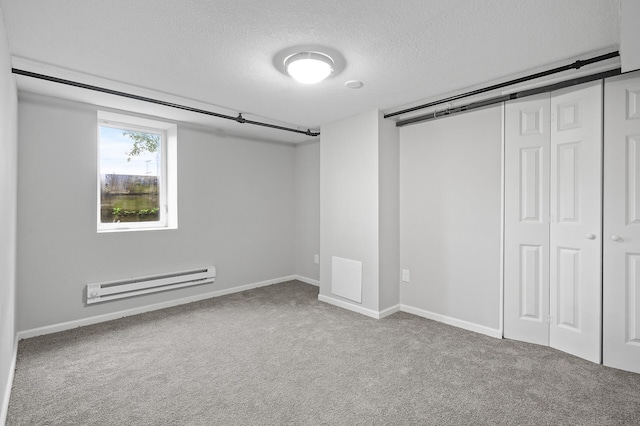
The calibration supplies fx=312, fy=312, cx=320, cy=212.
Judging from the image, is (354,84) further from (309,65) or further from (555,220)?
(555,220)

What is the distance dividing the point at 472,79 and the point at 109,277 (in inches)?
165

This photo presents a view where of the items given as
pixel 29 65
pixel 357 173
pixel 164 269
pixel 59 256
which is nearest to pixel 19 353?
pixel 59 256

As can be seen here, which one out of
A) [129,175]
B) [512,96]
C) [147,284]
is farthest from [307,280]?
[512,96]

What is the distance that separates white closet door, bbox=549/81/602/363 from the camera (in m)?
2.48

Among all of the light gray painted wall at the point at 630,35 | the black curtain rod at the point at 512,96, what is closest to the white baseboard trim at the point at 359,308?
the black curtain rod at the point at 512,96

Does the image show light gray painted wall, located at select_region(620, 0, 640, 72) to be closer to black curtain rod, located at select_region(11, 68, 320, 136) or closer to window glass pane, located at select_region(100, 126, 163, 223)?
black curtain rod, located at select_region(11, 68, 320, 136)

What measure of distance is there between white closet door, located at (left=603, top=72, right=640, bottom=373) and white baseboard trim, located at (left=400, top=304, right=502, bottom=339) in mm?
817

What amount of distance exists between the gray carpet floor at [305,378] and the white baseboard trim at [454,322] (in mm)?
101

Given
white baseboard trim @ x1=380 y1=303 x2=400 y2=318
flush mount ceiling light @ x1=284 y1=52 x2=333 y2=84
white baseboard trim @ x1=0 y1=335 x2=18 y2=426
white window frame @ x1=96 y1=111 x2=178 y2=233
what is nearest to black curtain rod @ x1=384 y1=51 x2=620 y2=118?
flush mount ceiling light @ x1=284 y1=52 x2=333 y2=84

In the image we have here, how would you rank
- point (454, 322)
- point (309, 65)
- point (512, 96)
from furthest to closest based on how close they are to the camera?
point (454, 322) → point (512, 96) → point (309, 65)

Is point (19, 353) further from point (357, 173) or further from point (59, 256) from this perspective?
point (357, 173)

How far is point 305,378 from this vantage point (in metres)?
2.32

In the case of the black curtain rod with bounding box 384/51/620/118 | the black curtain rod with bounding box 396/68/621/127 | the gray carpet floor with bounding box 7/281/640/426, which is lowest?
the gray carpet floor with bounding box 7/281/640/426

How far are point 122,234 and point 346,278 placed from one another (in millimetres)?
2680
